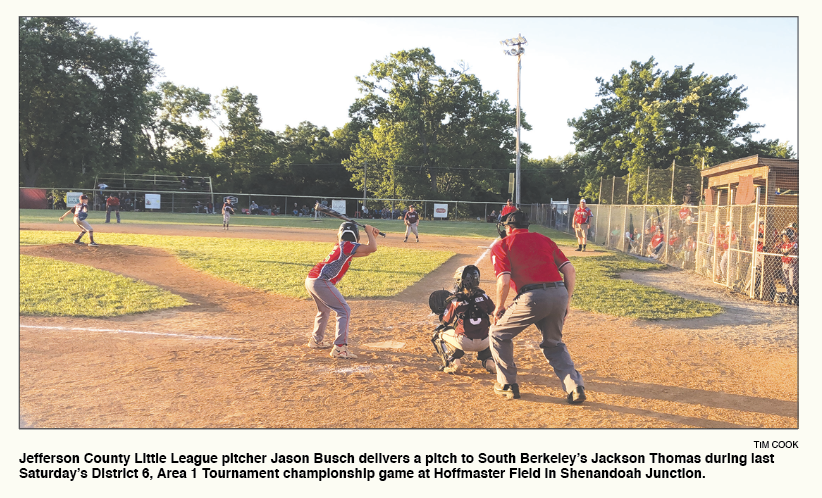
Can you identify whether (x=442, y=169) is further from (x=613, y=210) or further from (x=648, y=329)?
(x=648, y=329)

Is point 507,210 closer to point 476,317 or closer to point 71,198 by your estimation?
point 476,317

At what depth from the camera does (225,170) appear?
2926 inches

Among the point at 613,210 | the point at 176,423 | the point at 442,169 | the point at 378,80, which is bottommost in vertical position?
the point at 176,423

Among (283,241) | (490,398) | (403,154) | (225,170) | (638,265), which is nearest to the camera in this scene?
(490,398)

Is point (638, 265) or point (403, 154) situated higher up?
point (403, 154)

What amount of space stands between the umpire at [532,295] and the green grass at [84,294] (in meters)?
6.98

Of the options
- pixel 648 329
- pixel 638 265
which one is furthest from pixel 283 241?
pixel 648 329

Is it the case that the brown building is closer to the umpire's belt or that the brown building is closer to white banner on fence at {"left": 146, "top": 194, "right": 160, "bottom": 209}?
the umpire's belt

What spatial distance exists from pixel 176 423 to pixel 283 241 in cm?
2093

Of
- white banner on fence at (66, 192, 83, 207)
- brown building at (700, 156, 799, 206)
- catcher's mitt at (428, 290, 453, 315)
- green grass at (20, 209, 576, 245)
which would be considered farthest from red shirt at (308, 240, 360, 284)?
white banner on fence at (66, 192, 83, 207)

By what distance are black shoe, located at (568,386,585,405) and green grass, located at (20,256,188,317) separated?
7526 millimetres

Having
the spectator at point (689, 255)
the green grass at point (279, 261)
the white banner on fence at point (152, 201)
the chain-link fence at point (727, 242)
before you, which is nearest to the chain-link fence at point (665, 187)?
the chain-link fence at point (727, 242)

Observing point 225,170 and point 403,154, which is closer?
point 403,154

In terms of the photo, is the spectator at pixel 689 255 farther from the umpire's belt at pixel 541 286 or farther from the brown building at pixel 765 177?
the umpire's belt at pixel 541 286
